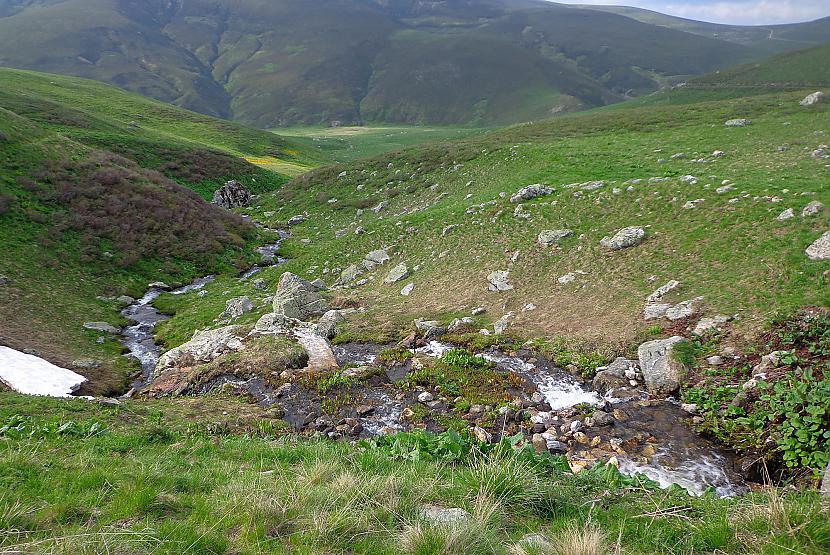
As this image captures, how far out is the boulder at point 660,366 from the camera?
14.2 meters

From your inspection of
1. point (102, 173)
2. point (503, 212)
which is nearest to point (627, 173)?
point (503, 212)

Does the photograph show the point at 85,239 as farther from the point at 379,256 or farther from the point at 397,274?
the point at 397,274

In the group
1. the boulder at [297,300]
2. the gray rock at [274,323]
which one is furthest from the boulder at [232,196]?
→ the gray rock at [274,323]

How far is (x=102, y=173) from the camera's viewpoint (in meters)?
41.5

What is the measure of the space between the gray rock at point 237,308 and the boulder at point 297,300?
1837 millimetres

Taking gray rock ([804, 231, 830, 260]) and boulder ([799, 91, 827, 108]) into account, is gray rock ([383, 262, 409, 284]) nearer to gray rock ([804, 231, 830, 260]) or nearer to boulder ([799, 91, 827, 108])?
gray rock ([804, 231, 830, 260])

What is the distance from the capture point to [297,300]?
2598cm

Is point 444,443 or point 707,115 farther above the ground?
point 707,115

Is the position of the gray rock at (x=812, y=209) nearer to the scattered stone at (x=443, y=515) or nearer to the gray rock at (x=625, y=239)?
the gray rock at (x=625, y=239)

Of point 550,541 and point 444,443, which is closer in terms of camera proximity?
point 550,541

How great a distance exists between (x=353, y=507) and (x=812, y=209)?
925 inches

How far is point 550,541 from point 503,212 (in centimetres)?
2703

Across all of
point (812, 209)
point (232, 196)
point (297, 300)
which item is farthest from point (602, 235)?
point (232, 196)

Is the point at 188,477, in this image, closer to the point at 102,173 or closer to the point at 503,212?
the point at 503,212
